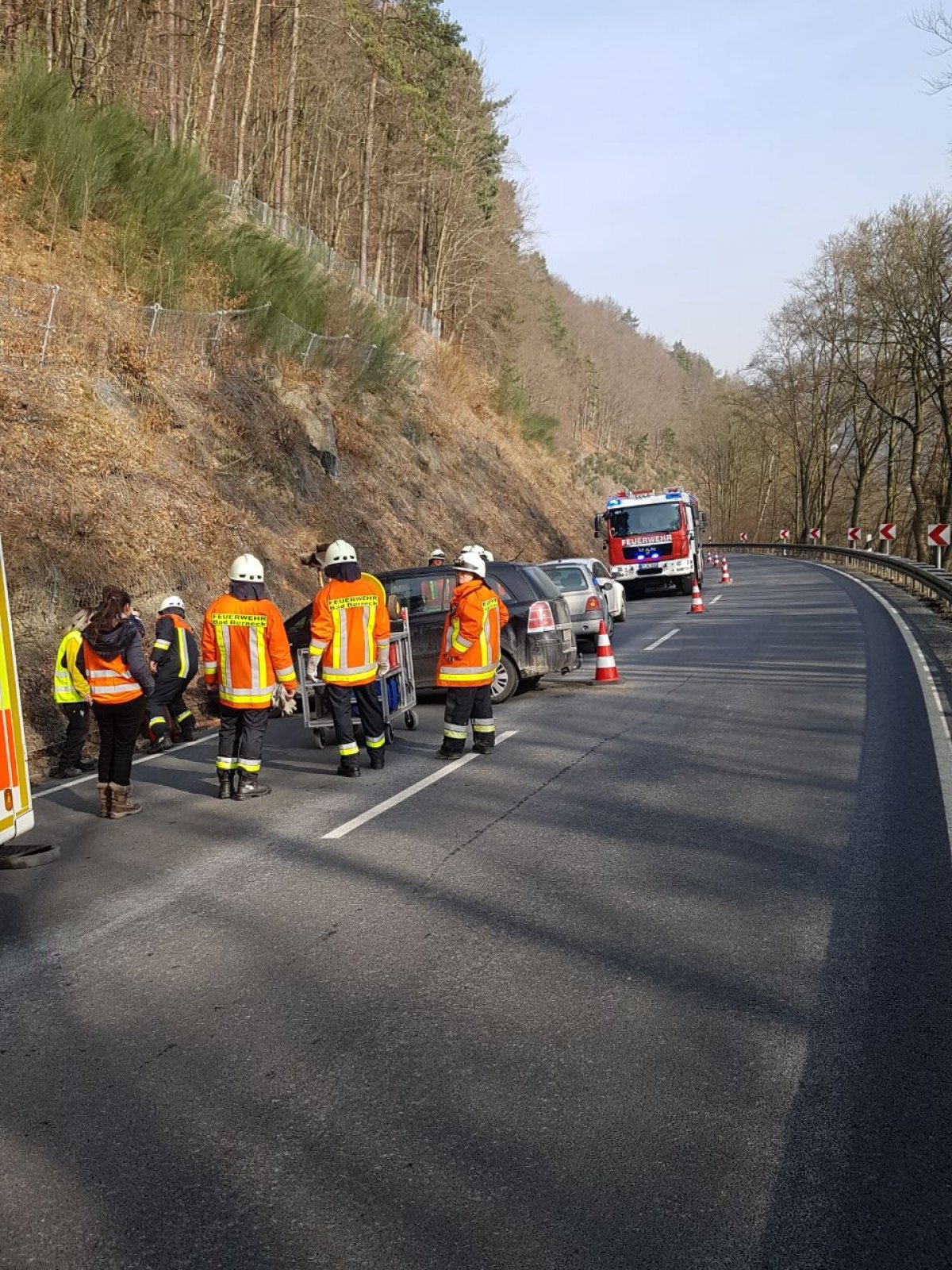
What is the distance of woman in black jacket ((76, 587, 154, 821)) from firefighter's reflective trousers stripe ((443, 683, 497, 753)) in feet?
8.95

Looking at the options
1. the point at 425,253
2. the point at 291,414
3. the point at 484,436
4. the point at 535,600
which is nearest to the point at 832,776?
the point at 535,600

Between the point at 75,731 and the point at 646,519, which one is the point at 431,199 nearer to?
the point at 646,519

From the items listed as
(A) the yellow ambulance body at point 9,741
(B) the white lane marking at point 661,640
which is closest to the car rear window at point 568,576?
(B) the white lane marking at point 661,640

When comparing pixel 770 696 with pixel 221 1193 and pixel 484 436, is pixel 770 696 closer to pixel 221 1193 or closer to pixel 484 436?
pixel 221 1193

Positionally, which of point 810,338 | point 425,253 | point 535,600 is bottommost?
point 535,600

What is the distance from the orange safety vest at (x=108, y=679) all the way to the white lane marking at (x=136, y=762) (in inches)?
44.2

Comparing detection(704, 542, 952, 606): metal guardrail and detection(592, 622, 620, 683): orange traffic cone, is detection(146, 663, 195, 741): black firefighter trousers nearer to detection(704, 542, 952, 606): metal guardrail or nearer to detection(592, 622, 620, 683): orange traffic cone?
detection(592, 622, 620, 683): orange traffic cone

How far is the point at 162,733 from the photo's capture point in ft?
37.4

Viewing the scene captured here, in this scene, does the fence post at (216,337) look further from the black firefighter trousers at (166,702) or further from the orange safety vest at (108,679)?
the orange safety vest at (108,679)

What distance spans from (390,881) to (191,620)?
33.6 ft

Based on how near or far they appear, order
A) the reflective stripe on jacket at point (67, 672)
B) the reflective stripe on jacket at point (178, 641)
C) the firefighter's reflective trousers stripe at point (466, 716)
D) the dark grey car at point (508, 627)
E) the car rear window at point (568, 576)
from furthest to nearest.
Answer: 1. the car rear window at point (568, 576)
2. the dark grey car at point (508, 627)
3. the reflective stripe on jacket at point (178, 641)
4. the reflective stripe on jacket at point (67, 672)
5. the firefighter's reflective trousers stripe at point (466, 716)

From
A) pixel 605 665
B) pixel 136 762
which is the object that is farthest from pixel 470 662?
pixel 605 665

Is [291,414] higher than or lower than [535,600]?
higher

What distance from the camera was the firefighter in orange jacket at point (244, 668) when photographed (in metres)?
8.55
